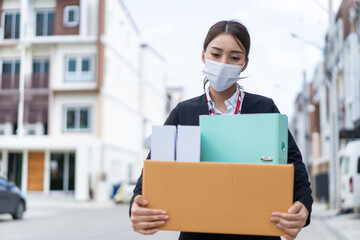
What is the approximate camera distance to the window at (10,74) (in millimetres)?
35625

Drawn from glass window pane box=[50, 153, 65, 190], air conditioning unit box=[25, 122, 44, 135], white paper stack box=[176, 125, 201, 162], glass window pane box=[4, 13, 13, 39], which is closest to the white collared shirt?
white paper stack box=[176, 125, 201, 162]

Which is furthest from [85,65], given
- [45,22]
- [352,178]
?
[352,178]

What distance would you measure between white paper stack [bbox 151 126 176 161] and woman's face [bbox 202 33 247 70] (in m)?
0.44

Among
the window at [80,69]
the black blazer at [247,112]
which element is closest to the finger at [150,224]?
the black blazer at [247,112]

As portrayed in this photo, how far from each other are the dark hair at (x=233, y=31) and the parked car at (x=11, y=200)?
14.9m

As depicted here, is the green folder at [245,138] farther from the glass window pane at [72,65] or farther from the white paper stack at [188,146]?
the glass window pane at [72,65]

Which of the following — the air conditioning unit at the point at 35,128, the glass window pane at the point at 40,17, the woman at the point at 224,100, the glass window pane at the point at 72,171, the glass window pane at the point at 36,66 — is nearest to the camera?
the woman at the point at 224,100

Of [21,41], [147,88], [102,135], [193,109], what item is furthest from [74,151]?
[193,109]

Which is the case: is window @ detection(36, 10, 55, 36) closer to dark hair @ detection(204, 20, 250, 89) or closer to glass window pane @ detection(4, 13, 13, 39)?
glass window pane @ detection(4, 13, 13, 39)

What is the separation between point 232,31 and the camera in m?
2.27

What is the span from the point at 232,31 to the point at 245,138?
48 centimetres

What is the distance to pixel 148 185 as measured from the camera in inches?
79.2

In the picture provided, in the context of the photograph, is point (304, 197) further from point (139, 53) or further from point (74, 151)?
point (139, 53)

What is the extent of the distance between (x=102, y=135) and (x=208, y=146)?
3155 cm
